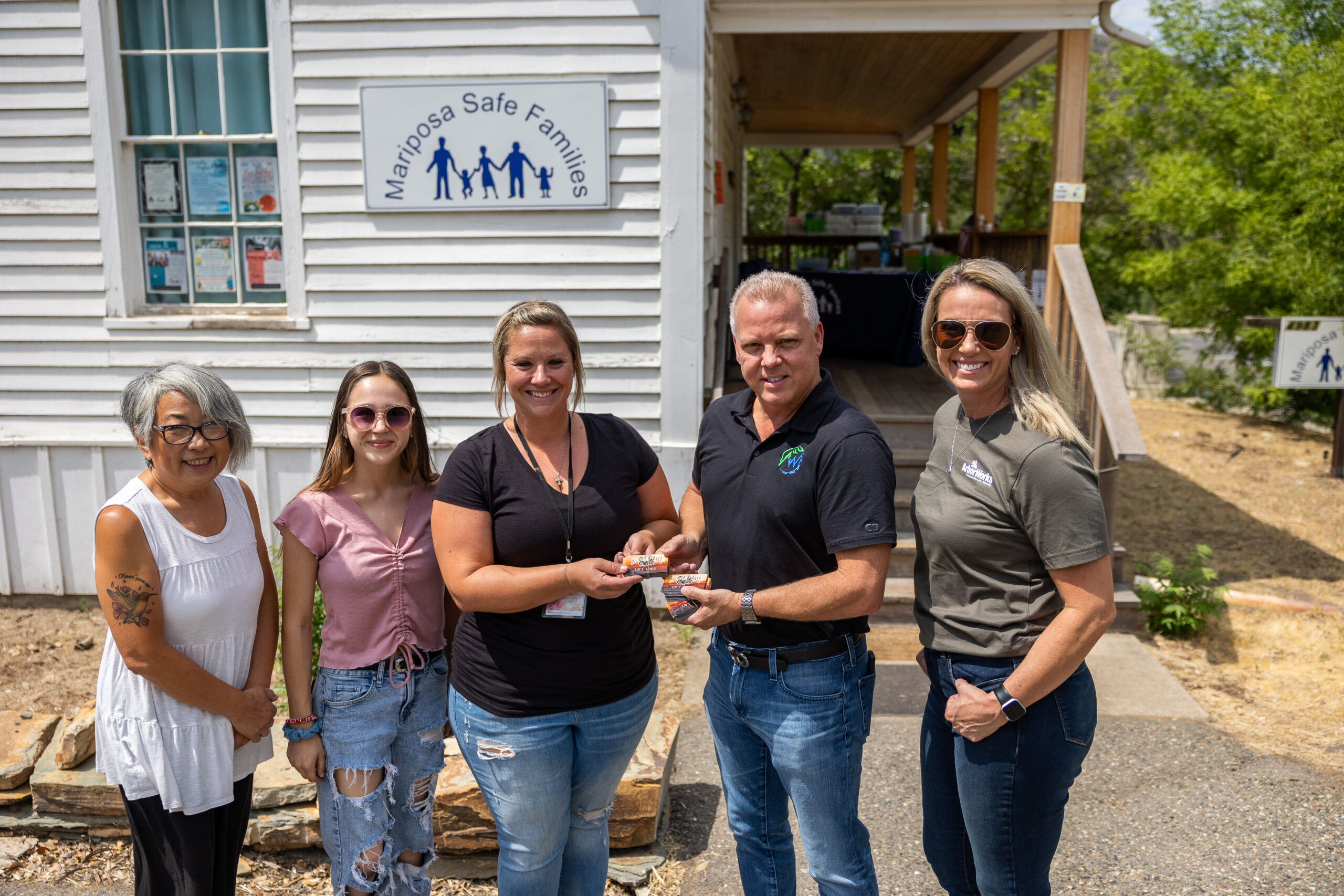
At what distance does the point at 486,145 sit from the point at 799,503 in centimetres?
386

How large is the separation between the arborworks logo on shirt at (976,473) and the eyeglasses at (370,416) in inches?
51.7

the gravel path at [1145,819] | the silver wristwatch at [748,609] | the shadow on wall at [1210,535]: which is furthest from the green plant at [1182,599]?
the silver wristwatch at [748,609]

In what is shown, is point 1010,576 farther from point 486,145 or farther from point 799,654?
point 486,145

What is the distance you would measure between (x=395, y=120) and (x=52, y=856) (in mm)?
3791

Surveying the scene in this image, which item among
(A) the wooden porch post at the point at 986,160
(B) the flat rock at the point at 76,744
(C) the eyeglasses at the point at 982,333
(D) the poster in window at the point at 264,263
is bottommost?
(B) the flat rock at the point at 76,744

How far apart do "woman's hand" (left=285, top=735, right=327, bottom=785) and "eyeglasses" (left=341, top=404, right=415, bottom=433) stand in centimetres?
75

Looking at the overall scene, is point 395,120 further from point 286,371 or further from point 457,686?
point 457,686

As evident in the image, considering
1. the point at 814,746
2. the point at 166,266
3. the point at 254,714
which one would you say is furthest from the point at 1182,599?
the point at 166,266

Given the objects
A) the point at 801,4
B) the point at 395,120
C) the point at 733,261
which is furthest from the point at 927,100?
the point at 395,120

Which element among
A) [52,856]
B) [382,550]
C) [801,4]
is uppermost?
[801,4]

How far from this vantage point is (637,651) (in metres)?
2.38

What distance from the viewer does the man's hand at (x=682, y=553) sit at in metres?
2.30

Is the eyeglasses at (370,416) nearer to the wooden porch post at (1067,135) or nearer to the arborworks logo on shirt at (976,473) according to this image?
the arborworks logo on shirt at (976,473)

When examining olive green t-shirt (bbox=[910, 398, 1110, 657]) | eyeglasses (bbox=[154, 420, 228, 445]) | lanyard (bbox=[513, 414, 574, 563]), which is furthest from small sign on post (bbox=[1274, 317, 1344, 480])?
eyeglasses (bbox=[154, 420, 228, 445])
